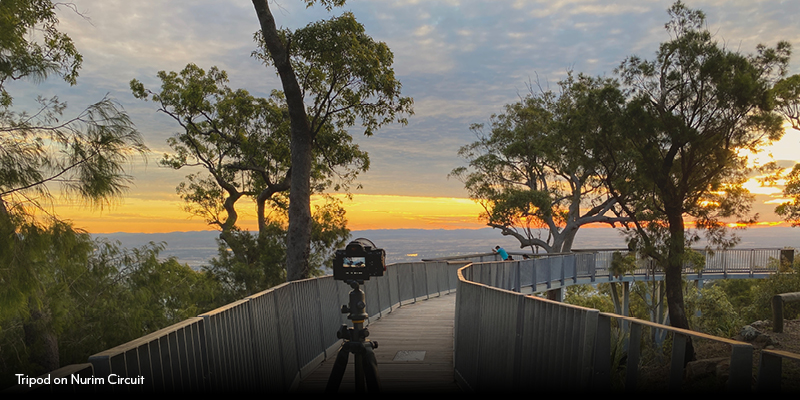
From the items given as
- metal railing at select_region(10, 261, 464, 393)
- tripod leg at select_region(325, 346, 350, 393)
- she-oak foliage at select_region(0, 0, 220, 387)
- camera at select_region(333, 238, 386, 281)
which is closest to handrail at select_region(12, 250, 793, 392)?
metal railing at select_region(10, 261, 464, 393)

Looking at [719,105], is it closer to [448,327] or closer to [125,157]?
[448,327]

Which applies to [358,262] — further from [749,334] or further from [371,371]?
[749,334]

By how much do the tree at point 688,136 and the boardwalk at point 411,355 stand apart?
43.6 feet

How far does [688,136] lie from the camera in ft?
76.7

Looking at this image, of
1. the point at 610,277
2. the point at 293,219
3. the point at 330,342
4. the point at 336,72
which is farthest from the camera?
the point at 610,277

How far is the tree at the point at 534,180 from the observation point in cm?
3812

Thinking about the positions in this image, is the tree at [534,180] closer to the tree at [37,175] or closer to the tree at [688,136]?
the tree at [688,136]

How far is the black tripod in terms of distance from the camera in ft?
19.1

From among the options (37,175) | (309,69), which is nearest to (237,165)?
(309,69)

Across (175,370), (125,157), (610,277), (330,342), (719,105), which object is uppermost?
(719,105)

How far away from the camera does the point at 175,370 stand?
4191 mm

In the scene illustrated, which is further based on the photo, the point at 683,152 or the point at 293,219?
the point at 683,152

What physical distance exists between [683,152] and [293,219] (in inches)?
678

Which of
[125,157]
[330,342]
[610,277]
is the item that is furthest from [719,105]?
[125,157]
